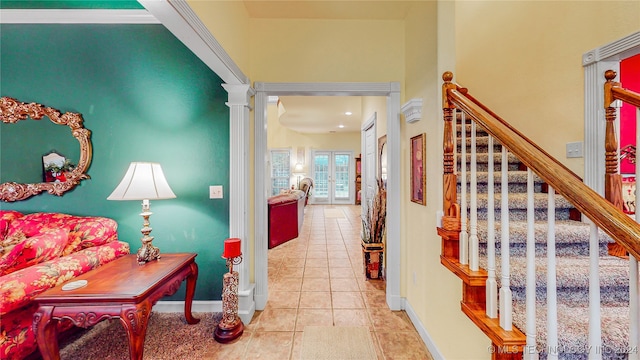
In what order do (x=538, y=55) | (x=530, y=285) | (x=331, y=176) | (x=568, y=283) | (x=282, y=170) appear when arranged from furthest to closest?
(x=331, y=176), (x=282, y=170), (x=538, y=55), (x=568, y=283), (x=530, y=285)

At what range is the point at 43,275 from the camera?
1569mm

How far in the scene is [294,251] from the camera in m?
4.15

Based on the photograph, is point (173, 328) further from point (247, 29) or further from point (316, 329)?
point (247, 29)

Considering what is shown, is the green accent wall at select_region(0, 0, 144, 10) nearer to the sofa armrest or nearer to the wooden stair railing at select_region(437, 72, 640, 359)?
the sofa armrest

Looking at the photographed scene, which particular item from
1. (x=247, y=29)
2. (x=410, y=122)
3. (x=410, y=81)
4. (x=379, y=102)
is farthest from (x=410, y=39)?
(x=247, y=29)

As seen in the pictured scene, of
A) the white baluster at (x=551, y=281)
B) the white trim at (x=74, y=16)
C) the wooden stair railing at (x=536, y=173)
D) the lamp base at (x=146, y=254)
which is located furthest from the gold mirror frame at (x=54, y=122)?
the white baluster at (x=551, y=281)

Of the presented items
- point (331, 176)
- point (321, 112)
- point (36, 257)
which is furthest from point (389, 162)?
point (331, 176)

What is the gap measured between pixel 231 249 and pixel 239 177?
0.63 m

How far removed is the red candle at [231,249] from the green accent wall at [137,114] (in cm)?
45

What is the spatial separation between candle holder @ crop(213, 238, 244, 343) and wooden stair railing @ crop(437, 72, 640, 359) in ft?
5.04

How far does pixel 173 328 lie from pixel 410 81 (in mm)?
3044

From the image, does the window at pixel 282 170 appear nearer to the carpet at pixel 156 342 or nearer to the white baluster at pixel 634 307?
the carpet at pixel 156 342

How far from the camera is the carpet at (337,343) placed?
181cm

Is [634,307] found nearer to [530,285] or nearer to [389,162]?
[530,285]
